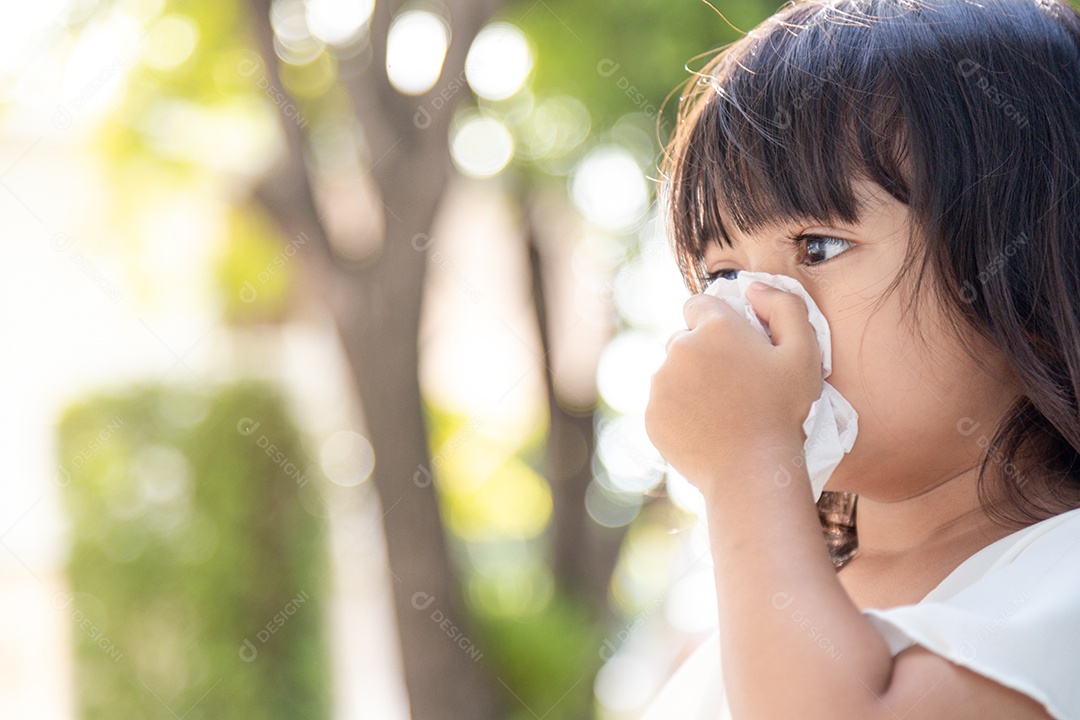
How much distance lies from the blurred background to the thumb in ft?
3.38

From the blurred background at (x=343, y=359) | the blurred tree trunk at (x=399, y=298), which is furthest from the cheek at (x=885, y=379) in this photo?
the blurred tree trunk at (x=399, y=298)

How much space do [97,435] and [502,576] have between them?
206cm

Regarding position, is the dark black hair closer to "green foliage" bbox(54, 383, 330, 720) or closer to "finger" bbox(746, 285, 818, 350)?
"finger" bbox(746, 285, 818, 350)

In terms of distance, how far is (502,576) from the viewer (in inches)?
186

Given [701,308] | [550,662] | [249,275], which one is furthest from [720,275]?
[249,275]

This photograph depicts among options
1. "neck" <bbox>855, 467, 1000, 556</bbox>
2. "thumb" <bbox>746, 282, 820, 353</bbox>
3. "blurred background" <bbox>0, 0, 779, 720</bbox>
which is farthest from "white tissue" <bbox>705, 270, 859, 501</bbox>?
"blurred background" <bbox>0, 0, 779, 720</bbox>

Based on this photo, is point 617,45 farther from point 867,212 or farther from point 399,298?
point 867,212

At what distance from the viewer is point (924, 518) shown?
3.73 feet

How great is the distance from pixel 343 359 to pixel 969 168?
2.32 meters

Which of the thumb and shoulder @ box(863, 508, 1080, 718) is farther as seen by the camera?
the thumb

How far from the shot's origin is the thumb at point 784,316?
1.00 metres

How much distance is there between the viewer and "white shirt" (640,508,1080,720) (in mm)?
785

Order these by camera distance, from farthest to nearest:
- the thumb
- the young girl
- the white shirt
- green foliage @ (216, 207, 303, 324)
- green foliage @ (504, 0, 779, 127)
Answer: green foliage @ (216, 207, 303, 324) → green foliage @ (504, 0, 779, 127) → the thumb → the young girl → the white shirt

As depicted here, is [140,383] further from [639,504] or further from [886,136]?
[886,136]
